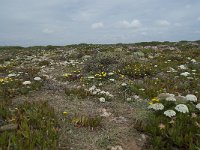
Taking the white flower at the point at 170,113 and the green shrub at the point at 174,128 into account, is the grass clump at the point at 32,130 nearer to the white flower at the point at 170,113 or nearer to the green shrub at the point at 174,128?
the green shrub at the point at 174,128

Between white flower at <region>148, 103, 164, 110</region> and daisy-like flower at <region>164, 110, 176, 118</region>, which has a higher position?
white flower at <region>148, 103, 164, 110</region>

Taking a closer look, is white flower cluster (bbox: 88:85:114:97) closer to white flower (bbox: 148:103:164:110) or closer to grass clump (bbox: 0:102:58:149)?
white flower (bbox: 148:103:164:110)

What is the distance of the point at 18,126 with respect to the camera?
7.52 metres

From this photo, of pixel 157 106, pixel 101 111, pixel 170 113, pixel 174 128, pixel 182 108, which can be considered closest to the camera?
pixel 174 128

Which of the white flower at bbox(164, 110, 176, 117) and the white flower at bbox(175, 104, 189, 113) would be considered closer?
the white flower at bbox(164, 110, 176, 117)

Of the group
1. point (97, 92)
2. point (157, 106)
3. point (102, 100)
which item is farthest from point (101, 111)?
Answer: point (157, 106)

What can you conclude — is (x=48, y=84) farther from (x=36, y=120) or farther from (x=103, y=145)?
(x=103, y=145)

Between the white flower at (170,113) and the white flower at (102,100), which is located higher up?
the white flower at (170,113)

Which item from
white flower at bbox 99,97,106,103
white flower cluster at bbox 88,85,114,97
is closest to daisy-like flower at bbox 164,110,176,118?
white flower at bbox 99,97,106,103

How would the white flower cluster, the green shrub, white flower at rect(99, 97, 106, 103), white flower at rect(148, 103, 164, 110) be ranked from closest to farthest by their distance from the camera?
1. the green shrub
2. white flower at rect(148, 103, 164, 110)
3. white flower at rect(99, 97, 106, 103)
4. the white flower cluster

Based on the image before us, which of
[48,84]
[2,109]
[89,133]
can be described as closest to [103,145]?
[89,133]

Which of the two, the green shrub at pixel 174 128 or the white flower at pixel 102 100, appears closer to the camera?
the green shrub at pixel 174 128

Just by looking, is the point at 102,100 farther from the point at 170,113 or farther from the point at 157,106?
the point at 170,113

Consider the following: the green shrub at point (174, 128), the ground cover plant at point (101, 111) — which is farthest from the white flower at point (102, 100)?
the green shrub at point (174, 128)
